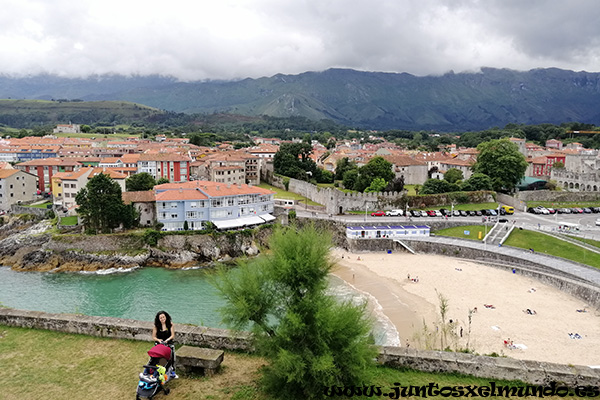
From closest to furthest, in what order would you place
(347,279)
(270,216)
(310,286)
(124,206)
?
(310,286) → (347,279) → (124,206) → (270,216)

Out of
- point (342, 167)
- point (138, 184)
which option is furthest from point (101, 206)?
point (342, 167)

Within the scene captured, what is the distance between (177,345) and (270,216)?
127 feet

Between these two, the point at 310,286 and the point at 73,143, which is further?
the point at 73,143

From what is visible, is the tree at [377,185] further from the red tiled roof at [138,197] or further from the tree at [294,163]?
the red tiled roof at [138,197]

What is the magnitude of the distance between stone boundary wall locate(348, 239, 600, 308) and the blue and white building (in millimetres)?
12793

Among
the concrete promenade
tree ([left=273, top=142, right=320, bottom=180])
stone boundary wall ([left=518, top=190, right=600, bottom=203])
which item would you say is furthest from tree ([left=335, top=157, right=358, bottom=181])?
the concrete promenade

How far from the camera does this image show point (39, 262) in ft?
133

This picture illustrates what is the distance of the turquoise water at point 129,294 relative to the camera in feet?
92.0

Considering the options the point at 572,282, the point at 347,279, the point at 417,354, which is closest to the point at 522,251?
the point at 572,282

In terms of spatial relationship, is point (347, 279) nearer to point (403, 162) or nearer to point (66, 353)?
A: point (66, 353)

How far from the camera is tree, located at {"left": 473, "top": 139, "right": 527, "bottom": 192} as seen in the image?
59312 mm

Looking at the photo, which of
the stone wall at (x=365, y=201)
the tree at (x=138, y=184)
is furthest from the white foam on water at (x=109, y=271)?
the stone wall at (x=365, y=201)

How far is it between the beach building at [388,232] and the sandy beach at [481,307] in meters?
3.83

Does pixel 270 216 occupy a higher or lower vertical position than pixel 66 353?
lower
